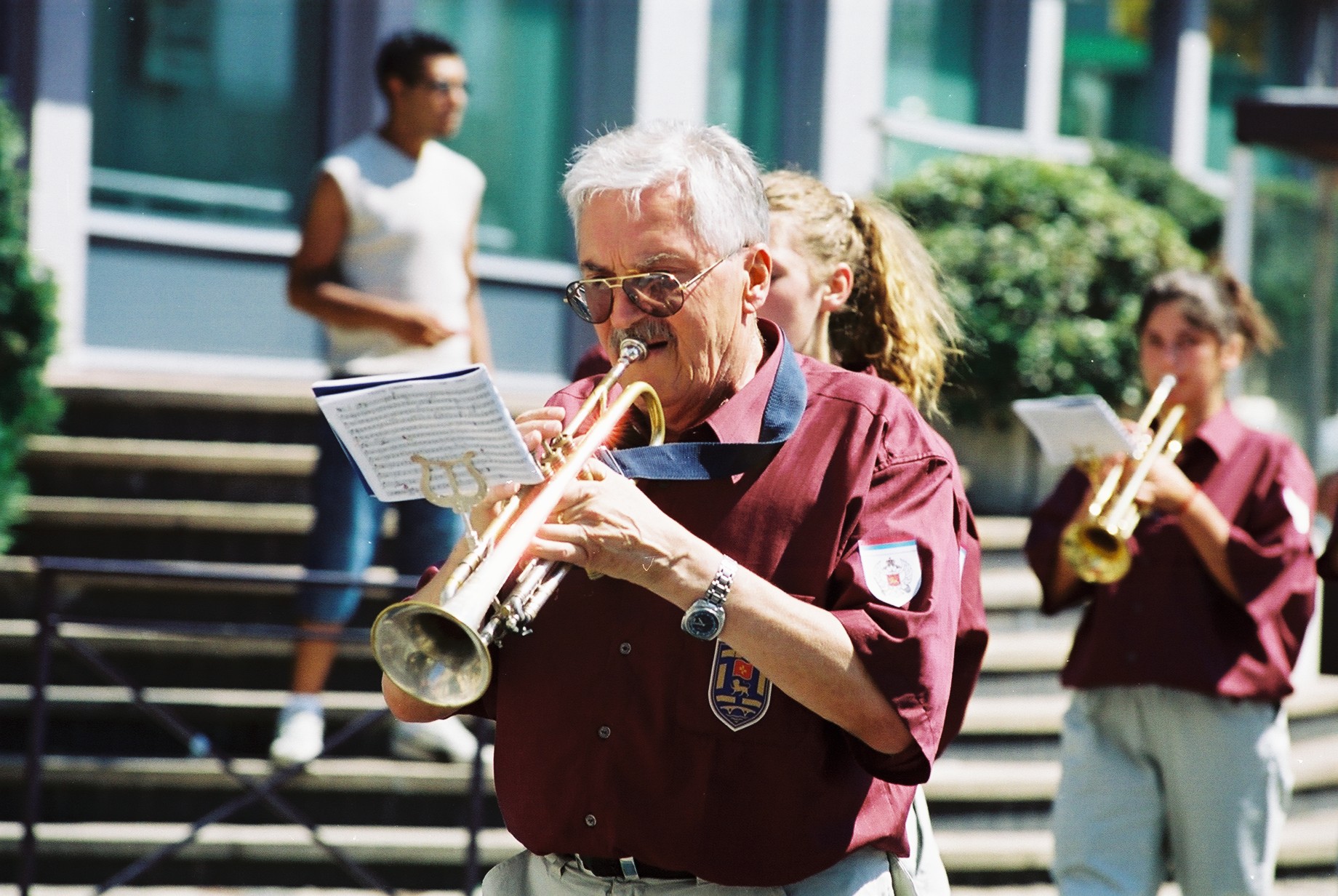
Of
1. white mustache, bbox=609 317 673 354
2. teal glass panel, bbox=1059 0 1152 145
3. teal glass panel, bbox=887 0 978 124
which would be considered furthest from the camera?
teal glass panel, bbox=1059 0 1152 145

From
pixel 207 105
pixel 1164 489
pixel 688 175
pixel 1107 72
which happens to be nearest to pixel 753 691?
pixel 688 175

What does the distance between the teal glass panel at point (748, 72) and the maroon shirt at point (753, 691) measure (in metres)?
7.61

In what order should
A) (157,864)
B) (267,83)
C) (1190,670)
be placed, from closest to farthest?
(1190,670), (157,864), (267,83)

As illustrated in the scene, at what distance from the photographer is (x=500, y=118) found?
30.7ft

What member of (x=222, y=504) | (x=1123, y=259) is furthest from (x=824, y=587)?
(x=1123, y=259)

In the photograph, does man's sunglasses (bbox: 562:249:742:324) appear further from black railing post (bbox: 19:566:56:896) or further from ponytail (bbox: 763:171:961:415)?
black railing post (bbox: 19:566:56:896)

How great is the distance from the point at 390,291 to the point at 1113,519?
2.72 metres

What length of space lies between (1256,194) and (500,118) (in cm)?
425

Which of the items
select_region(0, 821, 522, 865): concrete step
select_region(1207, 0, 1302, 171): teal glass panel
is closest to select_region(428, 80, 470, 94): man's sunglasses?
select_region(0, 821, 522, 865): concrete step

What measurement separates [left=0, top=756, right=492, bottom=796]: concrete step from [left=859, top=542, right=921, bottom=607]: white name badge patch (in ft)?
10.9

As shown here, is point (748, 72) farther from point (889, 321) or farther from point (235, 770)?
point (889, 321)

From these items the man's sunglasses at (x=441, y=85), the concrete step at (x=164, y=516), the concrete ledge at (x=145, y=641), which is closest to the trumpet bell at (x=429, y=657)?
the concrete ledge at (x=145, y=641)

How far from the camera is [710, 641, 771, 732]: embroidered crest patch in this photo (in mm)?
2340

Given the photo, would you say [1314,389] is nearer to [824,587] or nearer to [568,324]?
[568,324]
